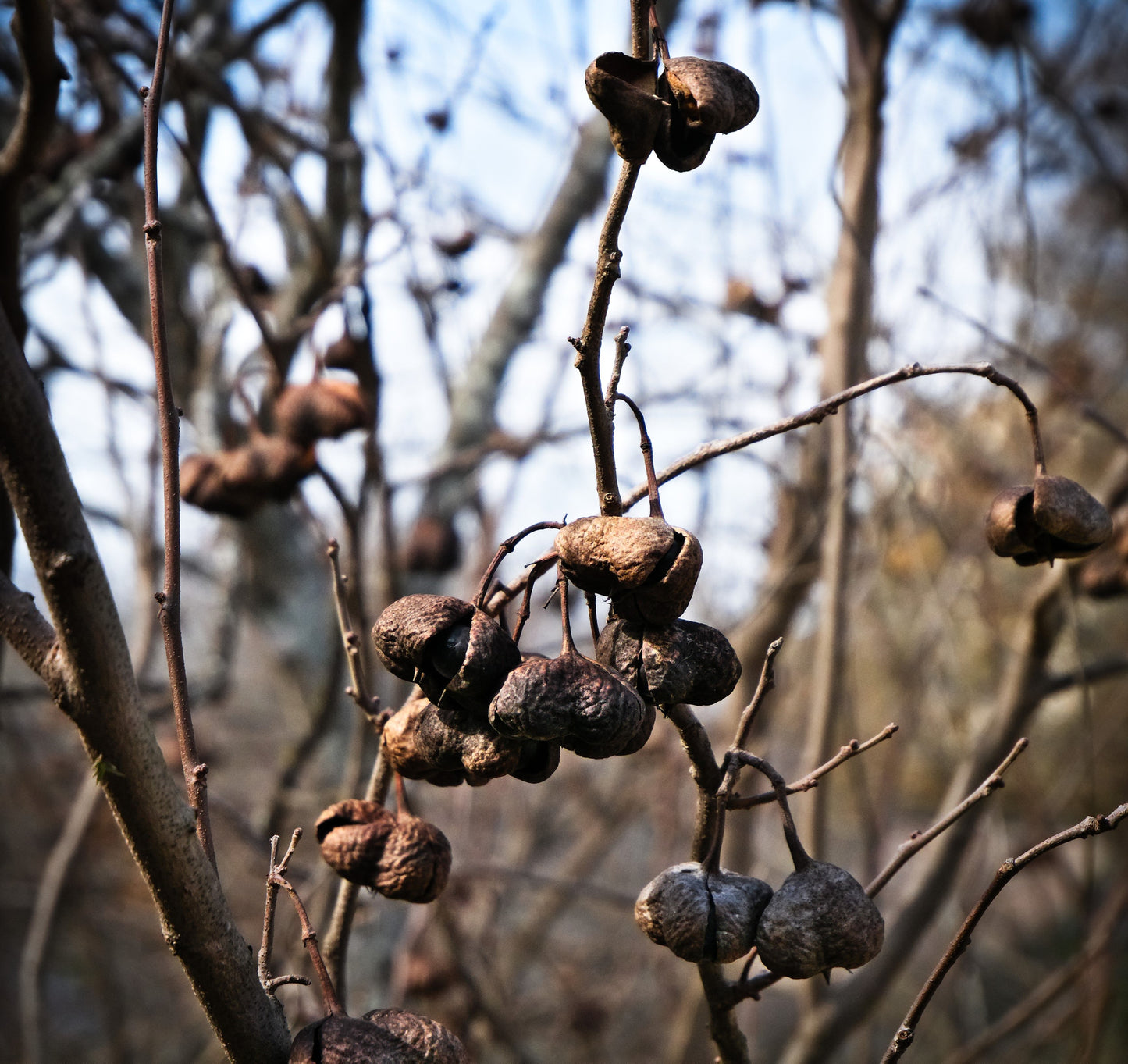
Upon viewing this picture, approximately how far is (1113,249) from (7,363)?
7.33m

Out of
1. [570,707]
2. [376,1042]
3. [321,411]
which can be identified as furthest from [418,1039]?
[321,411]

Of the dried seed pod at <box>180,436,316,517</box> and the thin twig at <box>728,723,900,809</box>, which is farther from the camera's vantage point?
the dried seed pod at <box>180,436,316,517</box>

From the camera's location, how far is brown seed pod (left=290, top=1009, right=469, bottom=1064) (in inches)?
25.2

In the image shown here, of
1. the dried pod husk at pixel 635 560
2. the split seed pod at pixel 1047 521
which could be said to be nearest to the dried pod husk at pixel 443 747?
the dried pod husk at pixel 635 560

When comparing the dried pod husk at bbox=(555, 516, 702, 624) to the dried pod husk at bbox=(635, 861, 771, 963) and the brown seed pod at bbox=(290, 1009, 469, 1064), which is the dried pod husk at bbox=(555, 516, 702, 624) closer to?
the dried pod husk at bbox=(635, 861, 771, 963)

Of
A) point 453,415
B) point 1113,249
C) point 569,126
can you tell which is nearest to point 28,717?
point 453,415

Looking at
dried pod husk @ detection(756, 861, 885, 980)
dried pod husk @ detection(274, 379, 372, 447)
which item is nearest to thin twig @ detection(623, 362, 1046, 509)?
dried pod husk @ detection(756, 861, 885, 980)

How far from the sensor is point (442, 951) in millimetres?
2947

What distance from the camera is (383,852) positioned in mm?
773

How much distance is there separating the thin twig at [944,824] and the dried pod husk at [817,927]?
0.20ft

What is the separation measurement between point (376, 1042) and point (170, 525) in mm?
371

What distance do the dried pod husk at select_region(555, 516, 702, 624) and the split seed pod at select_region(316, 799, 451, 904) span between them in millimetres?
283

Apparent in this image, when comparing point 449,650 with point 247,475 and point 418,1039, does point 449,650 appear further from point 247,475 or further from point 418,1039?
point 247,475

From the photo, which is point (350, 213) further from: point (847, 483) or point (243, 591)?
point (847, 483)
